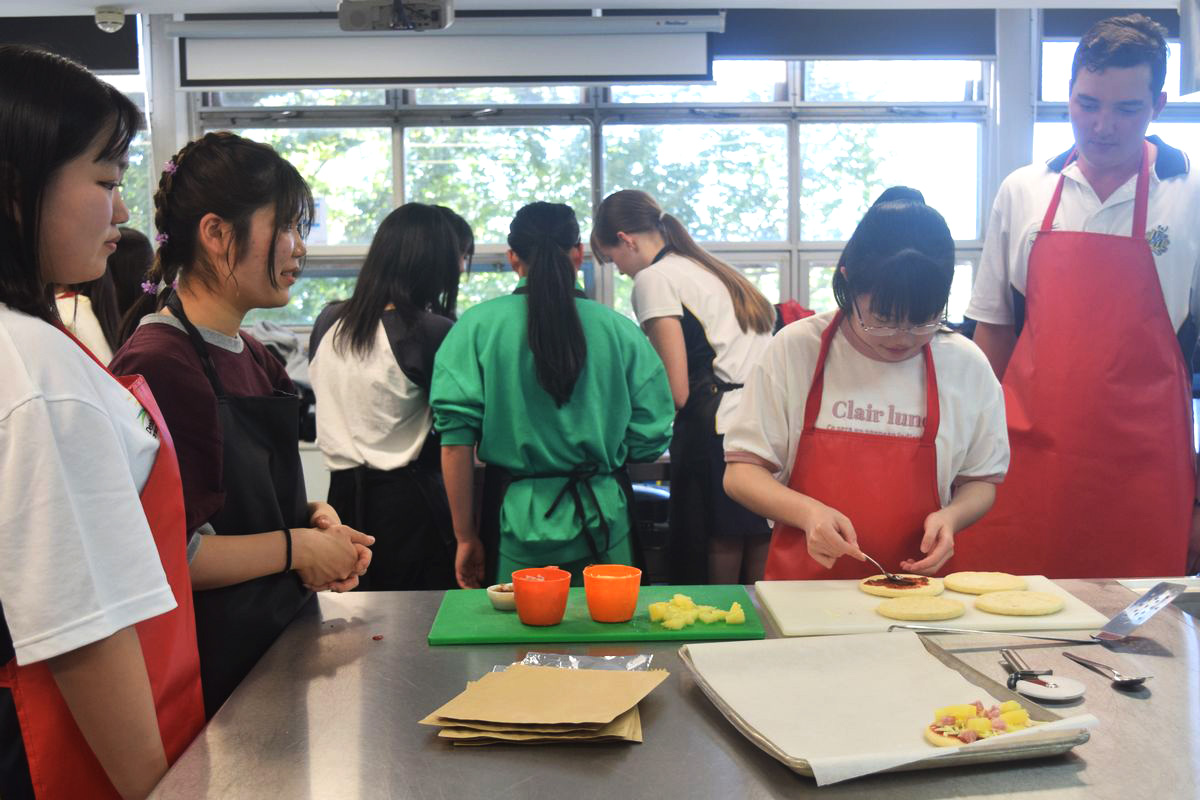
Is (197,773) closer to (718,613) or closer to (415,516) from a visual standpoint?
(718,613)

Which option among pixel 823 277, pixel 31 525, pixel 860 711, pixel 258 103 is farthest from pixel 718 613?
pixel 258 103

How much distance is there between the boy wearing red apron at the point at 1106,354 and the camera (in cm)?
213

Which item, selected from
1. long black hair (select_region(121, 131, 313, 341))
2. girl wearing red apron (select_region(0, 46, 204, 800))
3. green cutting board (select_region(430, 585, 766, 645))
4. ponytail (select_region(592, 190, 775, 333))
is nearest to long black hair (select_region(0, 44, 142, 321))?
girl wearing red apron (select_region(0, 46, 204, 800))

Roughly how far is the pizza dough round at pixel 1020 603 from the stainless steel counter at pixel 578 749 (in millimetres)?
71

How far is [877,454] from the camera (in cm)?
177

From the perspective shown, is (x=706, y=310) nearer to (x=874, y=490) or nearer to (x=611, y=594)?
(x=874, y=490)

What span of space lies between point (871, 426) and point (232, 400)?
1.03 metres

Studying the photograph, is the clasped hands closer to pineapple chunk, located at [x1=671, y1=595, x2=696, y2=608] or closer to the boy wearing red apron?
pineapple chunk, located at [x1=671, y1=595, x2=696, y2=608]

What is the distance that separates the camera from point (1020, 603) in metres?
1.47

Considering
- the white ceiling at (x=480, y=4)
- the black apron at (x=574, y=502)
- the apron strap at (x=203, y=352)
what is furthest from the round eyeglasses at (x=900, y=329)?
the white ceiling at (x=480, y=4)

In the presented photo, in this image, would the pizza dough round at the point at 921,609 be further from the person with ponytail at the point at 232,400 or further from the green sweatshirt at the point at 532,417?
the green sweatshirt at the point at 532,417

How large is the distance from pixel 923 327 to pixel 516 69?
3.85m

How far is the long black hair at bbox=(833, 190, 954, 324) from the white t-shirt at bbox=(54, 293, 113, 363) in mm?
1742

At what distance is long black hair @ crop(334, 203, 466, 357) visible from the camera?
2729 millimetres
